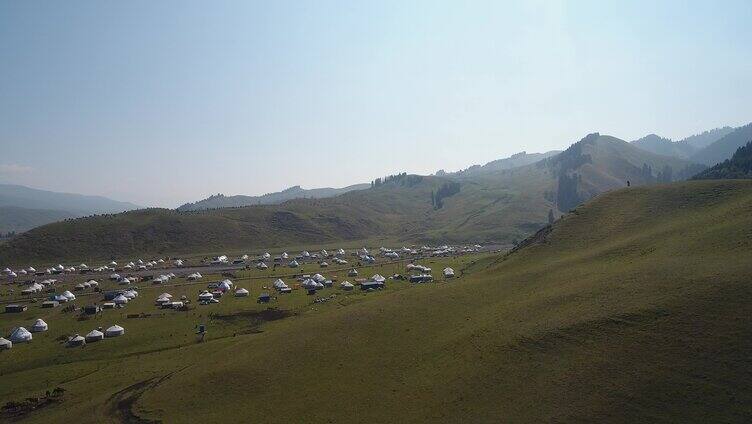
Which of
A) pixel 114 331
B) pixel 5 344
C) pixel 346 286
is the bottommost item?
pixel 346 286

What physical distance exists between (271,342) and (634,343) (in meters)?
42.5

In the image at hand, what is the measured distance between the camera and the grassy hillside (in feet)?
123

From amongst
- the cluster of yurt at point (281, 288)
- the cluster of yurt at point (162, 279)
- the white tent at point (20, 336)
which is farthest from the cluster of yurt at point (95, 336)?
the cluster of yurt at point (162, 279)

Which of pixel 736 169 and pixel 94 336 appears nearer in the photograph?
pixel 94 336

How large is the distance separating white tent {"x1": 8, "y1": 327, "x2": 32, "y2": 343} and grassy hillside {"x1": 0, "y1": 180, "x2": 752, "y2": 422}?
593 cm

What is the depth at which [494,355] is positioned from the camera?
47312 mm

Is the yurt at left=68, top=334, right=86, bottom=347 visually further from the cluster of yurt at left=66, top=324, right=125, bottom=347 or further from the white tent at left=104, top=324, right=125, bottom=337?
the white tent at left=104, top=324, right=125, bottom=337

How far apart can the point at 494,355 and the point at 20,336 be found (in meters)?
71.2

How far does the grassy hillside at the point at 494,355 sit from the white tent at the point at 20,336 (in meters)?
5.93

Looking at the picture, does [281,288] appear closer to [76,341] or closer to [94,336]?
[94,336]

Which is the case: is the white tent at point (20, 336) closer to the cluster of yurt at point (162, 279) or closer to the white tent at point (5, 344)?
the white tent at point (5, 344)

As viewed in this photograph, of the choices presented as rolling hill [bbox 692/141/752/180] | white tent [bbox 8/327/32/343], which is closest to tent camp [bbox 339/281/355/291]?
white tent [bbox 8/327/32/343]

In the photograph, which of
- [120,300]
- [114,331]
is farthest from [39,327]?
[120,300]

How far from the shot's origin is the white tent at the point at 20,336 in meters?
71.2
